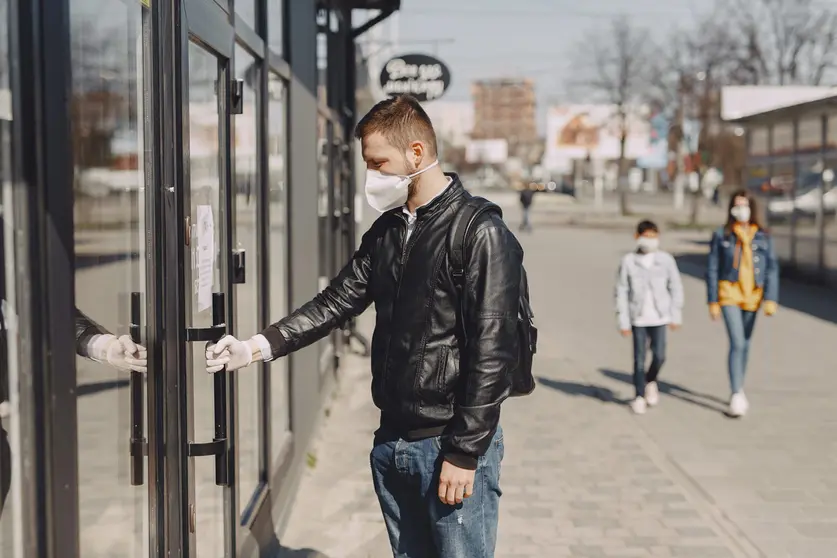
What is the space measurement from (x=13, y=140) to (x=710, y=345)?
1073cm

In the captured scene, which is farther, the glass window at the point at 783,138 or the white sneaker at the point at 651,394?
the glass window at the point at 783,138

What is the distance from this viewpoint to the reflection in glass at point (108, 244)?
2279 millimetres

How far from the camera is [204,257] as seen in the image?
3.49 metres

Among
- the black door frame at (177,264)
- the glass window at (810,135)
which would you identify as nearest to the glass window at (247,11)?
the black door frame at (177,264)

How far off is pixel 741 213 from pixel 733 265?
0.38m

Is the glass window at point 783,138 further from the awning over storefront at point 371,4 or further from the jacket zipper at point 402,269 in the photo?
the jacket zipper at point 402,269

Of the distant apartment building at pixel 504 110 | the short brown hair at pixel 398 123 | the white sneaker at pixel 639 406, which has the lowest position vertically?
the white sneaker at pixel 639 406

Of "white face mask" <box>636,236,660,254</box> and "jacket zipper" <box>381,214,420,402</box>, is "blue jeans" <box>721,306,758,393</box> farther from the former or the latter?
"jacket zipper" <box>381,214,420,402</box>

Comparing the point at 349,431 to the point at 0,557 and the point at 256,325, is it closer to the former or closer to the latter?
the point at 256,325

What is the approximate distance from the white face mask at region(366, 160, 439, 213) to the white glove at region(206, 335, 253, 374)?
55cm

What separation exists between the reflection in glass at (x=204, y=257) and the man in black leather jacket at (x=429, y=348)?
0.33 m

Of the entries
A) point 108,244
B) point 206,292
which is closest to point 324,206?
point 206,292

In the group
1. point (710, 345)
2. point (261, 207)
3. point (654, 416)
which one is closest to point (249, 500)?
point (261, 207)

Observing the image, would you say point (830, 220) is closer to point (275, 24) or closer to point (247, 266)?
point (275, 24)
